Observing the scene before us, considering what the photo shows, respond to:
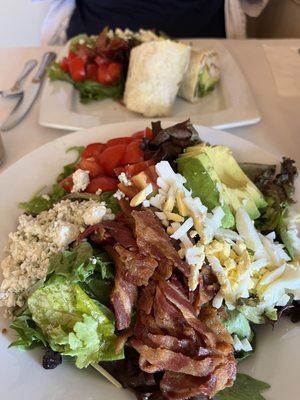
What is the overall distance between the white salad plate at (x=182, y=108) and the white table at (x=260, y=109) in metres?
0.06

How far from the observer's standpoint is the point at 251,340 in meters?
1.19

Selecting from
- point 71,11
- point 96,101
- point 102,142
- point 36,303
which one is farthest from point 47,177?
point 71,11

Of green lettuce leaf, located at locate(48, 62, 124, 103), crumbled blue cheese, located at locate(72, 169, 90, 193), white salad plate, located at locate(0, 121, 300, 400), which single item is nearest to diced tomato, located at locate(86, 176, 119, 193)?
crumbled blue cheese, located at locate(72, 169, 90, 193)

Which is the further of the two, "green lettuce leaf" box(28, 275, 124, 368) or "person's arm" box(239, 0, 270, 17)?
"person's arm" box(239, 0, 270, 17)

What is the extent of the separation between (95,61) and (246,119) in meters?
0.80

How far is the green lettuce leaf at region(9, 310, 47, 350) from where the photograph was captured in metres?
1.08

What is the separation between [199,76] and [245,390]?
4.69ft

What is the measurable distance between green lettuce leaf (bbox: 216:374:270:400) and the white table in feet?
2.94

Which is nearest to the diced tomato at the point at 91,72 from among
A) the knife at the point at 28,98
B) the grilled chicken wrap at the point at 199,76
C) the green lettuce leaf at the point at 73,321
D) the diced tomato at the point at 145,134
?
the knife at the point at 28,98

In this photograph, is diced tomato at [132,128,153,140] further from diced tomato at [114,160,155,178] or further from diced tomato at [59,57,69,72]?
diced tomato at [59,57,69,72]

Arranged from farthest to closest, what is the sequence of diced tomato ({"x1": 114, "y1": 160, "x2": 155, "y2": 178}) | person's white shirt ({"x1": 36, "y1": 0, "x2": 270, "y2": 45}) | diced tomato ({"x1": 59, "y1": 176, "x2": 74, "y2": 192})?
person's white shirt ({"x1": 36, "y1": 0, "x2": 270, "y2": 45}) → diced tomato ({"x1": 59, "y1": 176, "x2": 74, "y2": 192}) → diced tomato ({"x1": 114, "y1": 160, "x2": 155, "y2": 178})

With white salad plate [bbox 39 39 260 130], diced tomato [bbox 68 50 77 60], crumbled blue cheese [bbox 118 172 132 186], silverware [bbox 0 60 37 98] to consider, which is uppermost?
diced tomato [bbox 68 50 77 60]

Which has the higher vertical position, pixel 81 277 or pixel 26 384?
pixel 81 277

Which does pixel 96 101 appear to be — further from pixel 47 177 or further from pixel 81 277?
pixel 81 277
